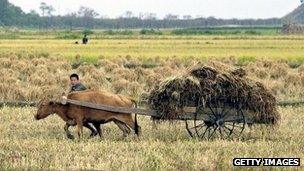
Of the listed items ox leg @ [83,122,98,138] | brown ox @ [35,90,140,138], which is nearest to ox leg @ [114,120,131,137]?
brown ox @ [35,90,140,138]

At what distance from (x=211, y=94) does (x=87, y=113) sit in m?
2.29

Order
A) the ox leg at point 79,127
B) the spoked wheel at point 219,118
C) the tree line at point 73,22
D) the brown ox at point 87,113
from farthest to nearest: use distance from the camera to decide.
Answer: the tree line at point 73,22
the spoked wheel at point 219,118
the brown ox at point 87,113
the ox leg at point 79,127

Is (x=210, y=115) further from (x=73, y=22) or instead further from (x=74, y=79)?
(x=73, y=22)

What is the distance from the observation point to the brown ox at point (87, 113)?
1215 cm

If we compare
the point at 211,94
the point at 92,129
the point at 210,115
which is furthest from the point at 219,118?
the point at 92,129

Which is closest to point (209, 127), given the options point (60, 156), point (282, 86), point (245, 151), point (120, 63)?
point (245, 151)

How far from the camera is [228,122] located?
41.0 feet

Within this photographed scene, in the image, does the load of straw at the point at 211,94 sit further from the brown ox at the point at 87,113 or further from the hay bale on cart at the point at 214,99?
the brown ox at the point at 87,113

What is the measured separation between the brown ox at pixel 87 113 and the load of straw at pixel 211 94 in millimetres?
596

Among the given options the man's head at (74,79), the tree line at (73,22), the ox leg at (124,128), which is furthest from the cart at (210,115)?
the tree line at (73,22)

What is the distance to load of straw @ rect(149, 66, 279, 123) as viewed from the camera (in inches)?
480

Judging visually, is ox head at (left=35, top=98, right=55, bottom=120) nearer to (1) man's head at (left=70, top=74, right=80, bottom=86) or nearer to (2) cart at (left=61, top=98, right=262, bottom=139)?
(2) cart at (left=61, top=98, right=262, bottom=139)

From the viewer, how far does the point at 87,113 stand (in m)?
12.2

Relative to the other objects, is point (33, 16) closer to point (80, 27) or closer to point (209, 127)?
point (80, 27)
